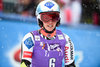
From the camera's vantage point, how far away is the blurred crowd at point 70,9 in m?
5.77

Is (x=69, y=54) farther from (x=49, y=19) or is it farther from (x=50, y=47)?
(x=49, y=19)

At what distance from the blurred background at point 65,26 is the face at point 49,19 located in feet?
6.27

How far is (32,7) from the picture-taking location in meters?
6.00

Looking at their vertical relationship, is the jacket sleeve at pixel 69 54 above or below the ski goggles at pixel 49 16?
below

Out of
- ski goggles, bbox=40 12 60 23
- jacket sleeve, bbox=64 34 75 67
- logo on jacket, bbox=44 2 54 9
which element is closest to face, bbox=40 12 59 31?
ski goggles, bbox=40 12 60 23

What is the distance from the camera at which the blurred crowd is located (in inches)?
227

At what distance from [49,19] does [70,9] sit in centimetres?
247

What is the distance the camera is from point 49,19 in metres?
3.86

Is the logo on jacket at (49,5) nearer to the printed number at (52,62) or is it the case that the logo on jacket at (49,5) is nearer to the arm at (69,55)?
the arm at (69,55)

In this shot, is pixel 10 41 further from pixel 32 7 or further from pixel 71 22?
pixel 71 22

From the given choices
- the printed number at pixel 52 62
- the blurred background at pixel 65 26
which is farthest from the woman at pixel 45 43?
the blurred background at pixel 65 26

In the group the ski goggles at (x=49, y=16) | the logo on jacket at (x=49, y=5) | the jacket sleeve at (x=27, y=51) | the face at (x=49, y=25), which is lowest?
the jacket sleeve at (x=27, y=51)

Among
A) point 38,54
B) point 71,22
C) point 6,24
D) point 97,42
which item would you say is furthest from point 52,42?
point 97,42

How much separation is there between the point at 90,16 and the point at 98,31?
48 centimetres
